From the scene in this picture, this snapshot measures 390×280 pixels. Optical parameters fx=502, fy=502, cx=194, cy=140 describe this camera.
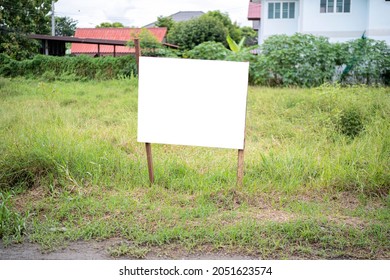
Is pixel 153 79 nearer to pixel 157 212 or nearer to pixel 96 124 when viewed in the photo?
pixel 157 212

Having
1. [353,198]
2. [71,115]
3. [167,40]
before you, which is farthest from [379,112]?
[167,40]

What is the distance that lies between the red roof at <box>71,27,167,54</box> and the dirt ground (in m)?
6.79

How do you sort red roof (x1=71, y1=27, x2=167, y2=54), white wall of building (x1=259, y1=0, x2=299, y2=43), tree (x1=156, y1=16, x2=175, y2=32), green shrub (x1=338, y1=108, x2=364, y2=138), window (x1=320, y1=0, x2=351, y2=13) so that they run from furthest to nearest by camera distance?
1. white wall of building (x1=259, y1=0, x2=299, y2=43)
2. tree (x1=156, y1=16, x2=175, y2=32)
3. window (x1=320, y1=0, x2=351, y2=13)
4. red roof (x1=71, y1=27, x2=167, y2=54)
5. green shrub (x1=338, y1=108, x2=364, y2=138)

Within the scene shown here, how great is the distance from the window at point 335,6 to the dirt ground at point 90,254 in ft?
28.2

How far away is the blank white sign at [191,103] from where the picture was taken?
3.61 m

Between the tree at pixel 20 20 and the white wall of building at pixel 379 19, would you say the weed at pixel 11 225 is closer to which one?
the tree at pixel 20 20

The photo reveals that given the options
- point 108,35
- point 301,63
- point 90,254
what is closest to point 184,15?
point 108,35

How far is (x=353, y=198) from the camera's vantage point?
3.91 m

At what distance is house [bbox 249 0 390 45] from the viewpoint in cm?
829

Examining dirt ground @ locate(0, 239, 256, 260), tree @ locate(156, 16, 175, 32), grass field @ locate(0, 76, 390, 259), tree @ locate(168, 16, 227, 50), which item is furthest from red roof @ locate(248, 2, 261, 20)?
dirt ground @ locate(0, 239, 256, 260)

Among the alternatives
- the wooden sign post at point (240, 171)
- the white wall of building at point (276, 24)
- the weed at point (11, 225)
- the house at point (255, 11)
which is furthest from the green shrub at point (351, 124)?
the white wall of building at point (276, 24)

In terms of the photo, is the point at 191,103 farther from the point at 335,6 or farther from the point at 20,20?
the point at 335,6

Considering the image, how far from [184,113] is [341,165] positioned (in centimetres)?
161

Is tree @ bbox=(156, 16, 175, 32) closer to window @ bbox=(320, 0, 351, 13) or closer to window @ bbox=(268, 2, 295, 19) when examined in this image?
window @ bbox=(320, 0, 351, 13)
